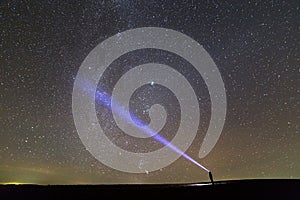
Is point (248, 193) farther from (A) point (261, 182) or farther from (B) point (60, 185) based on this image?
(B) point (60, 185)

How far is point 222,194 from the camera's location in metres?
4.19

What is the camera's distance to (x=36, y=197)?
425 cm

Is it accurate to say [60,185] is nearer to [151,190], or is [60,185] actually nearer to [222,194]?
[151,190]

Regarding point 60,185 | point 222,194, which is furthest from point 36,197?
Result: point 222,194

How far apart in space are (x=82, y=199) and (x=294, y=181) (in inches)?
80.4

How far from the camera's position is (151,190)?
165 inches

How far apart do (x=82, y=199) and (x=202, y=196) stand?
3.66 ft

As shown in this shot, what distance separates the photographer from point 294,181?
438 cm

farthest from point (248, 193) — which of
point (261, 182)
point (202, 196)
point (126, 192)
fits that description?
point (126, 192)

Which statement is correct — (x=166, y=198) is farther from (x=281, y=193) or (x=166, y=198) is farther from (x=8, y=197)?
(x=8, y=197)

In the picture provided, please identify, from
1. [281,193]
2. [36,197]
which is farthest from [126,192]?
[281,193]

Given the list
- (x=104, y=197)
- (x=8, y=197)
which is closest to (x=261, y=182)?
(x=104, y=197)

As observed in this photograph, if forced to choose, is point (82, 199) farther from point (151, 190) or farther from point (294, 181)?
point (294, 181)

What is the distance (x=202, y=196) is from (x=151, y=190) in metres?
0.48
